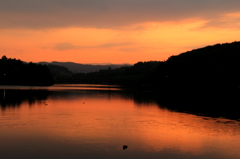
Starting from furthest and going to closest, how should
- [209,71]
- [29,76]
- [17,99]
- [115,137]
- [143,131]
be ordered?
[29,76]
[209,71]
[17,99]
[143,131]
[115,137]

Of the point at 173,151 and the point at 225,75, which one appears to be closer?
the point at 173,151

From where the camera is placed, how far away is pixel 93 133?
23859 millimetres

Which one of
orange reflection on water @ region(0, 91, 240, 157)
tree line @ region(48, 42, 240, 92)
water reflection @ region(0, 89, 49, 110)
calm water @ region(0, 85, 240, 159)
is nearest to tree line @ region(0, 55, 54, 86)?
tree line @ region(48, 42, 240, 92)

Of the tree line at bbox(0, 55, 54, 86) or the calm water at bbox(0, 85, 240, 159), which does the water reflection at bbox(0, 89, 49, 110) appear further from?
the tree line at bbox(0, 55, 54, 86)

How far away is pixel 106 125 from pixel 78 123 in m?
2.89

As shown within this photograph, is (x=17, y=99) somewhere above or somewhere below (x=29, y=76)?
below

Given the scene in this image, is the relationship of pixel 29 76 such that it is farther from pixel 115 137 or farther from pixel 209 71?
pixel 115 137

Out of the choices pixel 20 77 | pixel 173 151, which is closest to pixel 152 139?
pixel 173 151

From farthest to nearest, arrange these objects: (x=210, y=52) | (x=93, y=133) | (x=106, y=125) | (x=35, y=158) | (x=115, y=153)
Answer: (x=210, y=52) → (x=106, y=125) → (x=93, y=133) → (x=115, y=153) → (x=35, y=158)

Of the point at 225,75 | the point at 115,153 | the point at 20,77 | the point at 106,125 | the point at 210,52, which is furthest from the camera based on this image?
the point at 20,77

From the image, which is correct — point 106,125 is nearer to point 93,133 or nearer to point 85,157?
point 93,133

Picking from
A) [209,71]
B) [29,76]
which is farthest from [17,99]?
[29,76]

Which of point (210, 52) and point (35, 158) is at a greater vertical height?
point (210, 52)

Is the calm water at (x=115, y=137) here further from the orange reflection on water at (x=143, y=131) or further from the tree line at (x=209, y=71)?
the tree line at (x=209, y=71)
